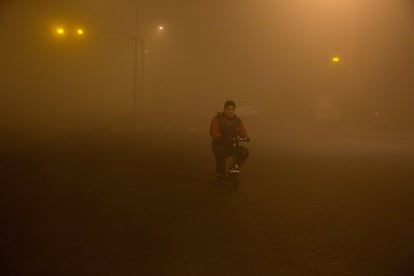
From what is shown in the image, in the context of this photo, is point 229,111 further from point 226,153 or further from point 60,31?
point 60,31

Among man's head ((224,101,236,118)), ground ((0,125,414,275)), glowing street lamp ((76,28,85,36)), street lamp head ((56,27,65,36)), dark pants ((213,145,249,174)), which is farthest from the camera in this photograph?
glowing street lamp ((76,28,85,36))

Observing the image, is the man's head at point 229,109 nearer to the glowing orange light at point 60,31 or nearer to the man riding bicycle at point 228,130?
the man riding bicycle at point 228,130

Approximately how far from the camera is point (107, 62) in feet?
271

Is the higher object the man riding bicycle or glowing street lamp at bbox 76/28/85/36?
glowing street lamp at bbox 76/28/85/36

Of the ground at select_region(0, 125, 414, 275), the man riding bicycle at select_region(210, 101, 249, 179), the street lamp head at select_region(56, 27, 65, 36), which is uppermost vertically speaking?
the street lamp head at select_region(56, 27, 65, 36)

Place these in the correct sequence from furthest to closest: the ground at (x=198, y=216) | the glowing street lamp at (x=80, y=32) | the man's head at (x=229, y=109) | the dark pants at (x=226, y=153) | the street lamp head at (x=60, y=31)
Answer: the glowing street lamp at (x=80, y=32) < the street lamp head at (x=60, y=31) < the dark pants at (x=226, y=153) < the man's head at (x=229, y=109) < the ground at (x=198, y=216)

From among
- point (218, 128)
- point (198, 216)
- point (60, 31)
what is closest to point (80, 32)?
point (60, 31)

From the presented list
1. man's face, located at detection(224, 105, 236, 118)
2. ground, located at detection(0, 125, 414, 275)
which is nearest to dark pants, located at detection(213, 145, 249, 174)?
ground, located at detection(0, 125, 414, 275)

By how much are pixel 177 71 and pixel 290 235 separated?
231ft

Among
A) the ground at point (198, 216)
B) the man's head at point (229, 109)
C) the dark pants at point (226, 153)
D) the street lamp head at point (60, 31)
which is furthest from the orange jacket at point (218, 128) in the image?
the street lamp head at point (60, 31)

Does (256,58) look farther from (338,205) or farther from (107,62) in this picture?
(338,205)

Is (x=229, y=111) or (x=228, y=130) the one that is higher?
(x=229, y=111)

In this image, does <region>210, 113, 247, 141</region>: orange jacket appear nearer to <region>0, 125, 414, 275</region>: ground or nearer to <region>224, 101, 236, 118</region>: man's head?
<region>224, 101, 236, 118</region>: man's head

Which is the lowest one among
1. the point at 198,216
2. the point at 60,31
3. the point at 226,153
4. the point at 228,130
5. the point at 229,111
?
the point at 198,216
